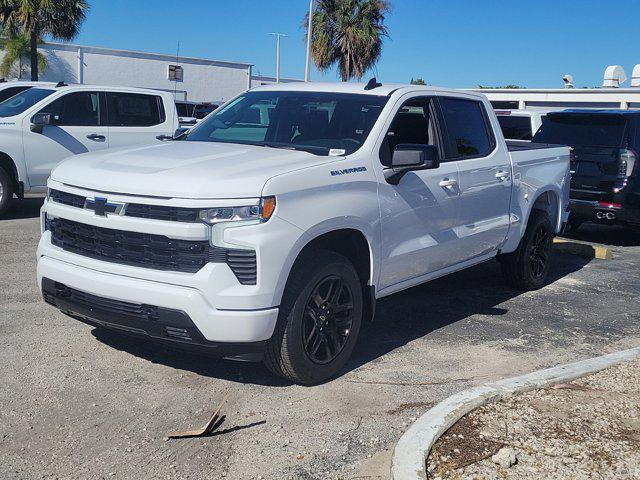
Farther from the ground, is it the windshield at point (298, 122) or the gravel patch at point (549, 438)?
the windshield at point (298, 122)

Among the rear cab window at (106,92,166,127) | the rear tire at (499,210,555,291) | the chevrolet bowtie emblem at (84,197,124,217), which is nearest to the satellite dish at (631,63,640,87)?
the rear cab window at (106,92,166,127)

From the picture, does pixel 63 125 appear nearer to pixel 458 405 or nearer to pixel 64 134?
pixel 64 134

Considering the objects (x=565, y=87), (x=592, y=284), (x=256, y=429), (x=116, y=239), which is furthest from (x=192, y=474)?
(x=565, y=87)

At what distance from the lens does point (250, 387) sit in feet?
15.6

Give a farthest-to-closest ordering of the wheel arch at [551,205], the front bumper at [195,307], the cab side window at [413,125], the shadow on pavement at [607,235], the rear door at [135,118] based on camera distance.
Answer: the shadow on pavement at [607,235], the rear door at [135,118], the wheel arch at [551,205], the cab side window at [413,125], the front bumper at [195,307]

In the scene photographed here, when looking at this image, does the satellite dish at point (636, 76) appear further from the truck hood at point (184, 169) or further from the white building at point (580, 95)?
the truck hood at point (184, 169)

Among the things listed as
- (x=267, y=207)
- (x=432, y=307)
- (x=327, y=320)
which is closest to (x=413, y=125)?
(x=432, y=307)

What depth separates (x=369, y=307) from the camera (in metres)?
5.21

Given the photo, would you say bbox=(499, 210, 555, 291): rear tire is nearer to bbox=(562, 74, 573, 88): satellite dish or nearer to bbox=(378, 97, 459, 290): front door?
bbox=(378, 97, 459, 290): front door

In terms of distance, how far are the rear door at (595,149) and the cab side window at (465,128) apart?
421 cm

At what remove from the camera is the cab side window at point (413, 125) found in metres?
5.70

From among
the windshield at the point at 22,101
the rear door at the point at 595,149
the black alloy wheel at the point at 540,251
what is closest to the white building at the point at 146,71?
the windshield at the point at 22,101

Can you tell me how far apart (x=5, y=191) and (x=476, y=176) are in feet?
22.3

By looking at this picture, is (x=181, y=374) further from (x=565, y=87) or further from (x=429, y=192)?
(x=565, y=87)
